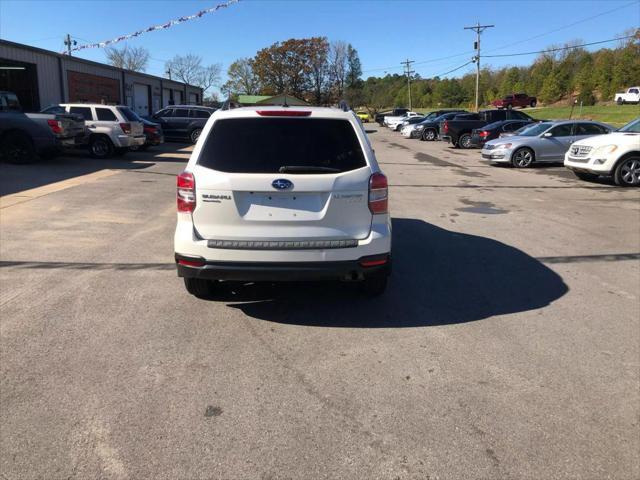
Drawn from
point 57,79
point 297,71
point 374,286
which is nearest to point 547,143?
point 374,286

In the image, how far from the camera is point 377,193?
453cm

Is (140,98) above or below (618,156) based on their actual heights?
above

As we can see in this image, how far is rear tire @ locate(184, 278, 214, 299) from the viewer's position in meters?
4.98

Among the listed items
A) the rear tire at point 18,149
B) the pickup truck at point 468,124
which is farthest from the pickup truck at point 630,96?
the rear tire at point 18,149

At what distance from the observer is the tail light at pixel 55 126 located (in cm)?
1528

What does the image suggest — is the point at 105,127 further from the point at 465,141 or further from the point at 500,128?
the point at 465,141

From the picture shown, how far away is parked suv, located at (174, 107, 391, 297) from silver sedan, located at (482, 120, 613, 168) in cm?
1574

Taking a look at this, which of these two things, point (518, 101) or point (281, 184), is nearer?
point (281, 184)

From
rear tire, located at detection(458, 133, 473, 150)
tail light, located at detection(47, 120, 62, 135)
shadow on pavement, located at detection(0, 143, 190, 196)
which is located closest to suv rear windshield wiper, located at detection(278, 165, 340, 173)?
shadow on pavement, located at detection(0, 143, 190, 196)

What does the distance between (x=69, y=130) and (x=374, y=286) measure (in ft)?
45.4

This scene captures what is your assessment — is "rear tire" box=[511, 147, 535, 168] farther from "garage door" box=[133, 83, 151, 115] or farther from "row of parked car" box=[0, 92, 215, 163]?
"garage door" box=[133, 83, 151, 115]

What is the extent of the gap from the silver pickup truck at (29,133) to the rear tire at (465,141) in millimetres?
20109

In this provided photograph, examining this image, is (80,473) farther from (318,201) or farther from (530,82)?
(530,82)

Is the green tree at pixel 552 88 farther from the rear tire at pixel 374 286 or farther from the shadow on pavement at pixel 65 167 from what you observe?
the rear tire at pixel 374 286
